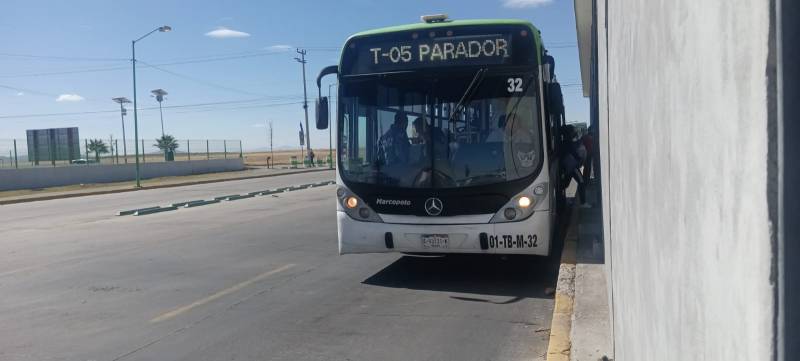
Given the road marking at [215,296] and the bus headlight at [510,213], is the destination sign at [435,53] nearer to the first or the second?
the bus headlight at [510,213]

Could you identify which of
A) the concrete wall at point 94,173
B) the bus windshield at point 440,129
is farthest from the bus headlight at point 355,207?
the concrete wall at point 94,173

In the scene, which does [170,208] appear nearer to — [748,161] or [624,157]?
[624,157]

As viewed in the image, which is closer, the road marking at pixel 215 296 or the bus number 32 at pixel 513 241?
the road marking at pixel 215 296

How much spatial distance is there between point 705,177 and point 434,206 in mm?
6652

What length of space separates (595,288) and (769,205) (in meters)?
5.88

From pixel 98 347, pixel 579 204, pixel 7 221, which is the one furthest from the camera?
pixel 7 221

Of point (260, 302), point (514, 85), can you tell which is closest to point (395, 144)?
point (514, 85)

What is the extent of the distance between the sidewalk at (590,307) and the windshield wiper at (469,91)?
229cm

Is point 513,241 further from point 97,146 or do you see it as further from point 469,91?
point 97,146

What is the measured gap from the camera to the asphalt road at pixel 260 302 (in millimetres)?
5559

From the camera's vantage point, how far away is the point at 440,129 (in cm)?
793

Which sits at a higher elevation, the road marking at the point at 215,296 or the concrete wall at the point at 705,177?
the concrete wall at the point at 705,177

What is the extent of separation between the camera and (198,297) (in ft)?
24.7

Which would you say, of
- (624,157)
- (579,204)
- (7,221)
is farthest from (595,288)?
(7,221)
